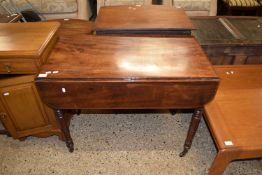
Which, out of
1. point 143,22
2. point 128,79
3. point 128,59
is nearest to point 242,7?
point 143,22

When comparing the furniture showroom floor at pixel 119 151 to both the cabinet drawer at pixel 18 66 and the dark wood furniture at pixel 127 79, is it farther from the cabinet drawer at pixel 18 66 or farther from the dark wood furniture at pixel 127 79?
the cabinet drawer at pixel 18 66

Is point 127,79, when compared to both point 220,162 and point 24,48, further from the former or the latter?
point 220,162

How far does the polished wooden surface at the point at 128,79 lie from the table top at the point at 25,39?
0.10 m

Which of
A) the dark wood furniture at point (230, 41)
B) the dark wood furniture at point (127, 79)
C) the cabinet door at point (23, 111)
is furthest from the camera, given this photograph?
the dark wood furniture at point (230, 41)

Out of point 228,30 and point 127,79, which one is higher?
point 127,79

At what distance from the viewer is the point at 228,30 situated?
1986 mm

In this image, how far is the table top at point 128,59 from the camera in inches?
47.0

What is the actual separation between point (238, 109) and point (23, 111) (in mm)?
1477

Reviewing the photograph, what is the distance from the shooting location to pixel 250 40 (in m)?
1.83

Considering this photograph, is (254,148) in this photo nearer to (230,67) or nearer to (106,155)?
(230,67)

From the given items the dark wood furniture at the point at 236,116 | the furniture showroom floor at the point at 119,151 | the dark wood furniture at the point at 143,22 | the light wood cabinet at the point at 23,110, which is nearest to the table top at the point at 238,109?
the dark wood furniture at the point at 236,116

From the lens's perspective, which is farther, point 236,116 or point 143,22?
point 143,22

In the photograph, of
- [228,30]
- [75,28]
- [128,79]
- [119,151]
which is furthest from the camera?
[75,28]

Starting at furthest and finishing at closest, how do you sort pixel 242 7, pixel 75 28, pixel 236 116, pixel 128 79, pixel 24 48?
pixel 242 7
pixel 75 28
pixel 236 116
pixel 24 48
pixel 128 79
